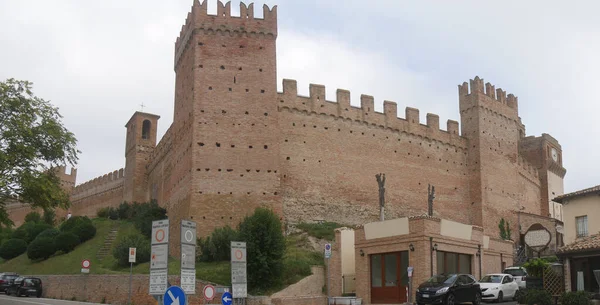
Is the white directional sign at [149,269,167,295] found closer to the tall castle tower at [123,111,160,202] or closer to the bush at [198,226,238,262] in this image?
the bush at [198,226,238,262]

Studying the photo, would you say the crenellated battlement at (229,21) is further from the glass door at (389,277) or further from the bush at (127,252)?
the glass door at (389,277)

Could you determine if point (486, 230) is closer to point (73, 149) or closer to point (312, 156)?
point (312, 156)

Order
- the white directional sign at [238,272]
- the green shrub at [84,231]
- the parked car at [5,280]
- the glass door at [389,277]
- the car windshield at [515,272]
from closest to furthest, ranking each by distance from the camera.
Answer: the white directional sign at [238,272]
the glass door at [389,277]
the car windshield at [515,272]
the parked car at [5,280]
the green shrub at [84,231]

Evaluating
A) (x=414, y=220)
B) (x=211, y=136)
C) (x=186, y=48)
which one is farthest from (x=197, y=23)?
(x=414, y=220)

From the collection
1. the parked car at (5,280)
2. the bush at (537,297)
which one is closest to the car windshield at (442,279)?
the bush at (537,297)

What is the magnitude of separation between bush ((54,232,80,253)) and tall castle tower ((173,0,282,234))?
9697 mm

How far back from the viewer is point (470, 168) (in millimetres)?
48344

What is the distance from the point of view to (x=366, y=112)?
42.9 meters

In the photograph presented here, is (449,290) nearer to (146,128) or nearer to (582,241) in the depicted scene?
(582,241)

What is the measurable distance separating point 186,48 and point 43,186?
768 inches

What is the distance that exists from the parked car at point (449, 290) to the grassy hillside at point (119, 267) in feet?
24.4

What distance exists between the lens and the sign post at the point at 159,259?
1276 cm

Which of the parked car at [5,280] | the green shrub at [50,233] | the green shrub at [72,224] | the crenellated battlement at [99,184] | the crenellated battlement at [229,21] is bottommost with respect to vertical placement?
the parked car at [5,280]

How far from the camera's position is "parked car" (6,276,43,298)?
106 ft
